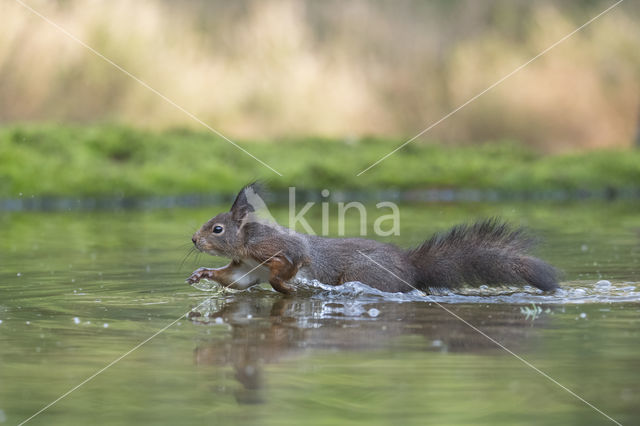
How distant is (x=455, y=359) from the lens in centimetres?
475

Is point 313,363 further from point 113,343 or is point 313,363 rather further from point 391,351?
point 113,343

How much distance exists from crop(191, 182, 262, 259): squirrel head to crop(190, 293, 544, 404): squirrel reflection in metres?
0.84

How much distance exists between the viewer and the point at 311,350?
5008mm

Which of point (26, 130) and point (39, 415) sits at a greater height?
point (26, 130)

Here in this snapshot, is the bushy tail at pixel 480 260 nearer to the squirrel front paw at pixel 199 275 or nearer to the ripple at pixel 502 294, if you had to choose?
the ripple at pixel 502 294

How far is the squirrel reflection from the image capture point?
4.86 metres

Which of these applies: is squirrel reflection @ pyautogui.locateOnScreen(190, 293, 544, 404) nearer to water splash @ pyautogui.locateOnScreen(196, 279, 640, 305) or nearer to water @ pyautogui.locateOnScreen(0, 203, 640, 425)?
water @ pyautogui.locateOnScreen(0, 203, 640, 425)

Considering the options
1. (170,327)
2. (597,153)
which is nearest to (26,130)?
(597,153)

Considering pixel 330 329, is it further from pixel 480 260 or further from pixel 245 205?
pixel 245 205

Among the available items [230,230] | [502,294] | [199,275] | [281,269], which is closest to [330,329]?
[502,294]

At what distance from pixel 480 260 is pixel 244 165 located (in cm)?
Result: 1434

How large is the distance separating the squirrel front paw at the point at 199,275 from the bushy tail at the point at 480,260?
152cm

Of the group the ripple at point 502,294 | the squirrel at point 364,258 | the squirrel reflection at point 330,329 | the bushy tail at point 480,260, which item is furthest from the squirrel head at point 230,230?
the bushy tail at point 480,260

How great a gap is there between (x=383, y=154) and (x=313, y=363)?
694 inches
